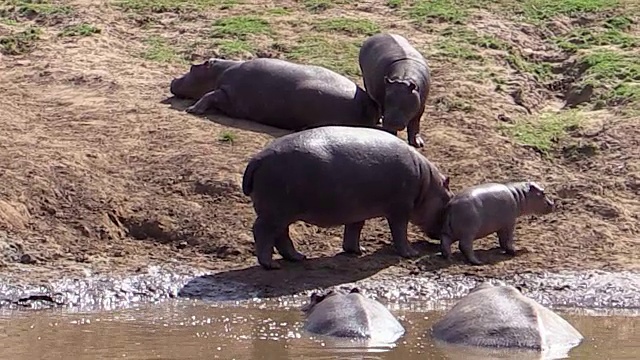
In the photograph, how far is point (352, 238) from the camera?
10.8 meters

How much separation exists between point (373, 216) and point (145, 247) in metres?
1.64

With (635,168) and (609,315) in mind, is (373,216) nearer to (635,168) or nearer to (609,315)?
(609,315)

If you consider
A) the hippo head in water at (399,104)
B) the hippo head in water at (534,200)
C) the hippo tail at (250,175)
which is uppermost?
the hippo tail at (250,175)

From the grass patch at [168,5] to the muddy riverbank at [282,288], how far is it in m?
6.59

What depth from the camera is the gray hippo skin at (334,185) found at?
10.2m

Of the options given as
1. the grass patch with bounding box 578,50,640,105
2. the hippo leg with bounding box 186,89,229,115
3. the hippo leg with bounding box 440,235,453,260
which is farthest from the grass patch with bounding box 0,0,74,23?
the hippo leg with bounding box 440,235,453,260

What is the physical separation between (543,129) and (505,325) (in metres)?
5.26

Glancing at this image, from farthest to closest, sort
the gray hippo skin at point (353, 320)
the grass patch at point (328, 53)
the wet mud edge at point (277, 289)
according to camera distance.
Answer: the grass patch at point (328, 53), the wet mud edge at point (277, 289), the gray hippo skin at point (353, 320)

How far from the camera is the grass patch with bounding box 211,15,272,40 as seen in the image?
15.6 meters

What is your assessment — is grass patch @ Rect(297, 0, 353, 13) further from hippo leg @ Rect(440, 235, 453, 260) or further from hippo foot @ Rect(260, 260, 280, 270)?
hippo foot @ Rect(260, 260, 280, 270)

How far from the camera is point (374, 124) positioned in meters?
13.1

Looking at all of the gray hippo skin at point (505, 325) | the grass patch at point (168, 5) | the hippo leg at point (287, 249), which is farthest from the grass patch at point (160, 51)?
the gray hippo skin at point (505, 325)

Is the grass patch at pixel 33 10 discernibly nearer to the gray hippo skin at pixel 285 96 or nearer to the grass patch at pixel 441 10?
the gray hippo skin at pixel 285 96

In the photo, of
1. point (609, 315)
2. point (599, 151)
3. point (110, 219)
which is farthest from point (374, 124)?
point (609, 315)
